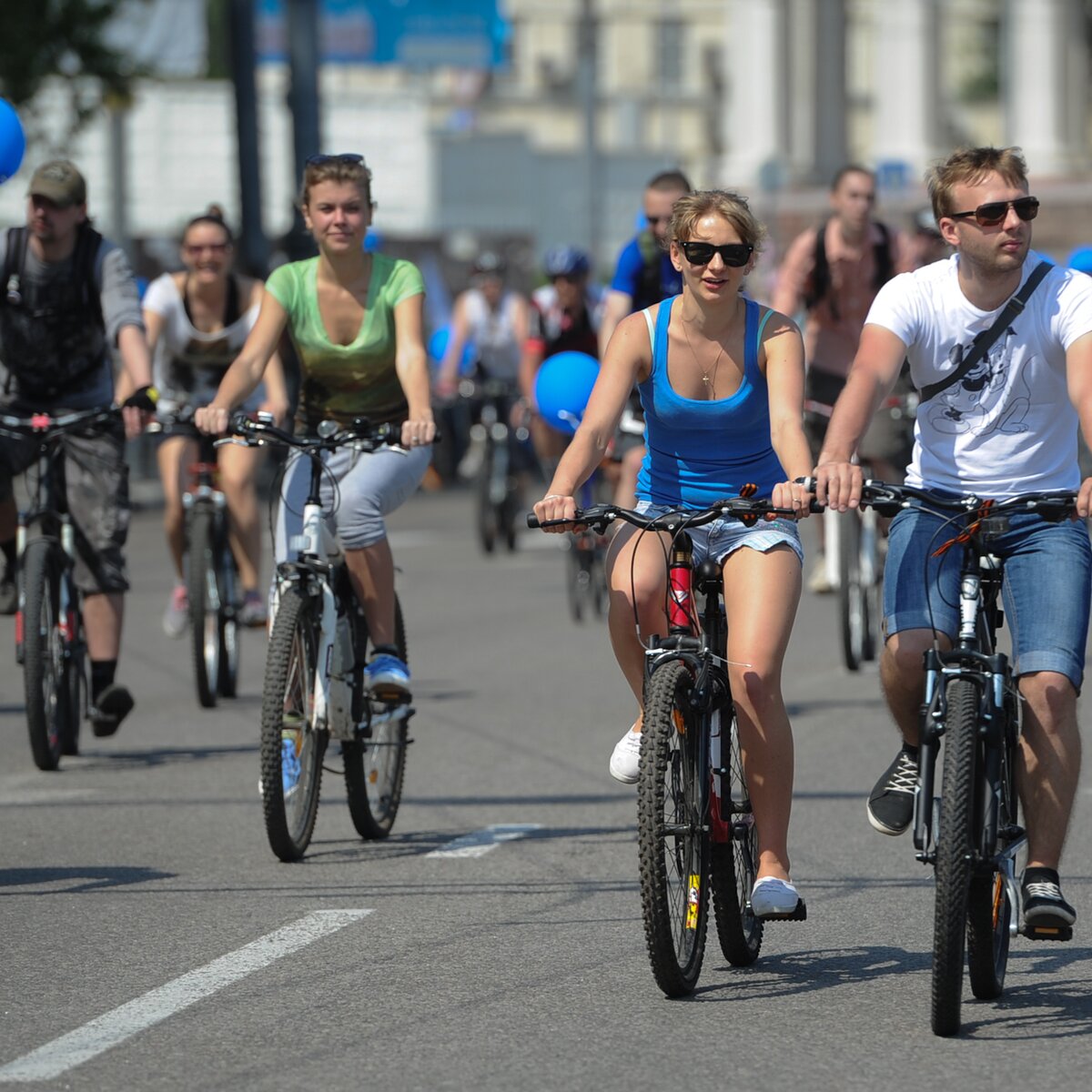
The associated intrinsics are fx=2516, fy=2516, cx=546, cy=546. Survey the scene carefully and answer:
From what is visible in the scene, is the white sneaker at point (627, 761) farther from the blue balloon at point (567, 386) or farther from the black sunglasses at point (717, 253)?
the blue balloon at point (567, 386)

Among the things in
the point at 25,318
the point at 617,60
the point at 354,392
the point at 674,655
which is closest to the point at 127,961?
the point at 674,655

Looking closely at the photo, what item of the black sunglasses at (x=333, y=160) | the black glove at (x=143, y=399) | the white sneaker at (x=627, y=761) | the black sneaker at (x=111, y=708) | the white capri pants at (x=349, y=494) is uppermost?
the black sunglasses at (x=333, y=160)

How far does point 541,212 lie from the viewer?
6450 centimetres

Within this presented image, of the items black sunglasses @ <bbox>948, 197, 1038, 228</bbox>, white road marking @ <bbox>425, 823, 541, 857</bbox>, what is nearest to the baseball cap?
white road marking @ <bbox>425, 823, 541, 857</bbox>

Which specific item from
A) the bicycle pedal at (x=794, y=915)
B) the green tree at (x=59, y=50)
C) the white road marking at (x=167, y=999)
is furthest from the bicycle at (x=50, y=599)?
the green tree at (x=59, y=50)

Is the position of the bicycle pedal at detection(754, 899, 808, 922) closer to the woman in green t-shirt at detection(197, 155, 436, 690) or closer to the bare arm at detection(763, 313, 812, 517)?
the bare arm at detection(763, 313, 812, 517)

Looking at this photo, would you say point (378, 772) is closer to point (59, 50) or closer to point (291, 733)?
point (291, 733)

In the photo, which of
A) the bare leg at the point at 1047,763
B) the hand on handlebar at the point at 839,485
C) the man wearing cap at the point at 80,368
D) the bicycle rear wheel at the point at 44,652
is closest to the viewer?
the hand on handlebar at the point at 839,485

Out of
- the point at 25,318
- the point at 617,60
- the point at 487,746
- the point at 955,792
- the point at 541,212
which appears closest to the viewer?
the point at 955,792

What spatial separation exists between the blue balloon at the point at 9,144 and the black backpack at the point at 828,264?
4571 millimetres

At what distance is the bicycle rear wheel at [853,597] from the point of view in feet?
36.4

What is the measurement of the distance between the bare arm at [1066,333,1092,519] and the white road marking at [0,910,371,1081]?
2.19 meters

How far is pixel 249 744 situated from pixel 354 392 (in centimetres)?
234

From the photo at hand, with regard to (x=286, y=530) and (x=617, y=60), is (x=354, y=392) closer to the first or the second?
(x=286, y=530)
